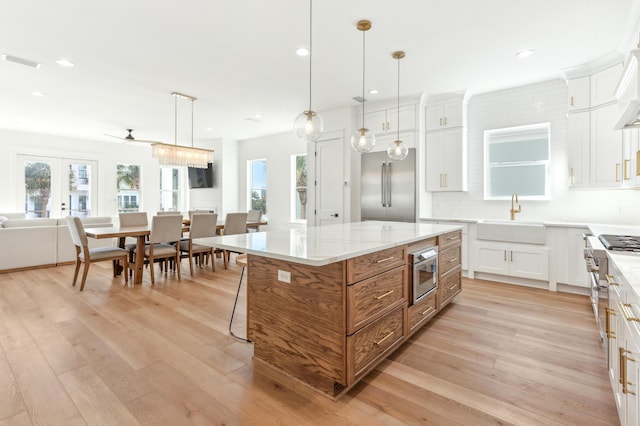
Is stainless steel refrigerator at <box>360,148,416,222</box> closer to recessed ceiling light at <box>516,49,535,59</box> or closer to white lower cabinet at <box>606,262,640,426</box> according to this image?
recessed ceiling light at <box>516,49,535,59</box>

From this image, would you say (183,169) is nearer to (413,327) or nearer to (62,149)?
(62,149)

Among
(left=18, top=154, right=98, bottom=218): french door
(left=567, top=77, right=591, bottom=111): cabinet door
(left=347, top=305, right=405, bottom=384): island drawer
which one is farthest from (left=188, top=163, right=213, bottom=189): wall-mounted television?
(left=567, top=77, right=591, bottom=111): cabinet door

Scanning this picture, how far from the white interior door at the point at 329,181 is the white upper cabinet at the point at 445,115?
148 centimetres

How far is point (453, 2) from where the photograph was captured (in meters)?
2.51

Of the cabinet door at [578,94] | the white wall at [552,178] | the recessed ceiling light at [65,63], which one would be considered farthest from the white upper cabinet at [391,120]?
the recessed ceiling light at [65,63]

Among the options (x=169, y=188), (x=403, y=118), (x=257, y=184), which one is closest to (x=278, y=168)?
(x=257, y=184)

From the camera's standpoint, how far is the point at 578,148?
368cm

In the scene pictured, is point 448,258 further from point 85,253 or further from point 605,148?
point 85,253

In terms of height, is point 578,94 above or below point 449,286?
above

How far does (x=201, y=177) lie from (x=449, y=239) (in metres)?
7.08

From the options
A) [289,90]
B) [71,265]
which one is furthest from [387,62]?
[71,265]

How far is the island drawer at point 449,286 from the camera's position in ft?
9.78

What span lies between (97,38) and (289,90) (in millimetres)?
2293

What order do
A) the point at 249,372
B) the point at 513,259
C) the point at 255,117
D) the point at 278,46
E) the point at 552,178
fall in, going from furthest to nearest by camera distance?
the point at 255,117
the point at 552,178
the point at 513,259
the point at 278,46
the point at 249,372
